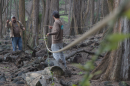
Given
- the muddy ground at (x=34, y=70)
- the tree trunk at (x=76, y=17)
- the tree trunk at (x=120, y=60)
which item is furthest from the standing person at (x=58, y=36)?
the tree trunk at (x=76, y=17)

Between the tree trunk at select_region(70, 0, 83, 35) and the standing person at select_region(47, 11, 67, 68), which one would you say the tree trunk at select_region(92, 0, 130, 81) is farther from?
the tree trunk at select_region(70, 0, 83, 35)

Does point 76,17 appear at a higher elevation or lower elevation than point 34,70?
higher

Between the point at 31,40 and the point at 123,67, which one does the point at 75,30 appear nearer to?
the point at 31,40

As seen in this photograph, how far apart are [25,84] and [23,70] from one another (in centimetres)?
112

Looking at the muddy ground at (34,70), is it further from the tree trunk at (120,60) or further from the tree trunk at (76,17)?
the tree trunk at (76,17)

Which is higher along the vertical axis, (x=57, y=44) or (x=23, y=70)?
(x=57, y=44)

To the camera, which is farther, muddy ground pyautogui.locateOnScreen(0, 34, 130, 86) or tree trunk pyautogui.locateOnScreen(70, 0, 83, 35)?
tree trunk pyautogui.locateOnScreen(70, 0, 83, 35)

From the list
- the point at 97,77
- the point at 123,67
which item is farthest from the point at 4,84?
the point at 123,67

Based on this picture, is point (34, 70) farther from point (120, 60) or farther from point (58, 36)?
point (120, 60)

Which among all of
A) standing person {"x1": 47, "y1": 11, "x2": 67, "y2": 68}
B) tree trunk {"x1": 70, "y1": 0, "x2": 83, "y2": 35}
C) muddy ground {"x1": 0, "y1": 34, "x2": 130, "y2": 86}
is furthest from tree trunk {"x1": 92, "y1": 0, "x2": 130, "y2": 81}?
tree trunk {"x1": 70, "y1": 0, "x2": 83, "y2": 35}

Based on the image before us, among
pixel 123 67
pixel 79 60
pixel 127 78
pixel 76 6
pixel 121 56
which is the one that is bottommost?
pixel 79 60

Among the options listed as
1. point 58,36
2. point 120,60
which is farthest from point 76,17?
point 120,60

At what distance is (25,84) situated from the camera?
3520mm

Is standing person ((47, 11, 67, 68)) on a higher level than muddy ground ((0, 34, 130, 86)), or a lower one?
higher
